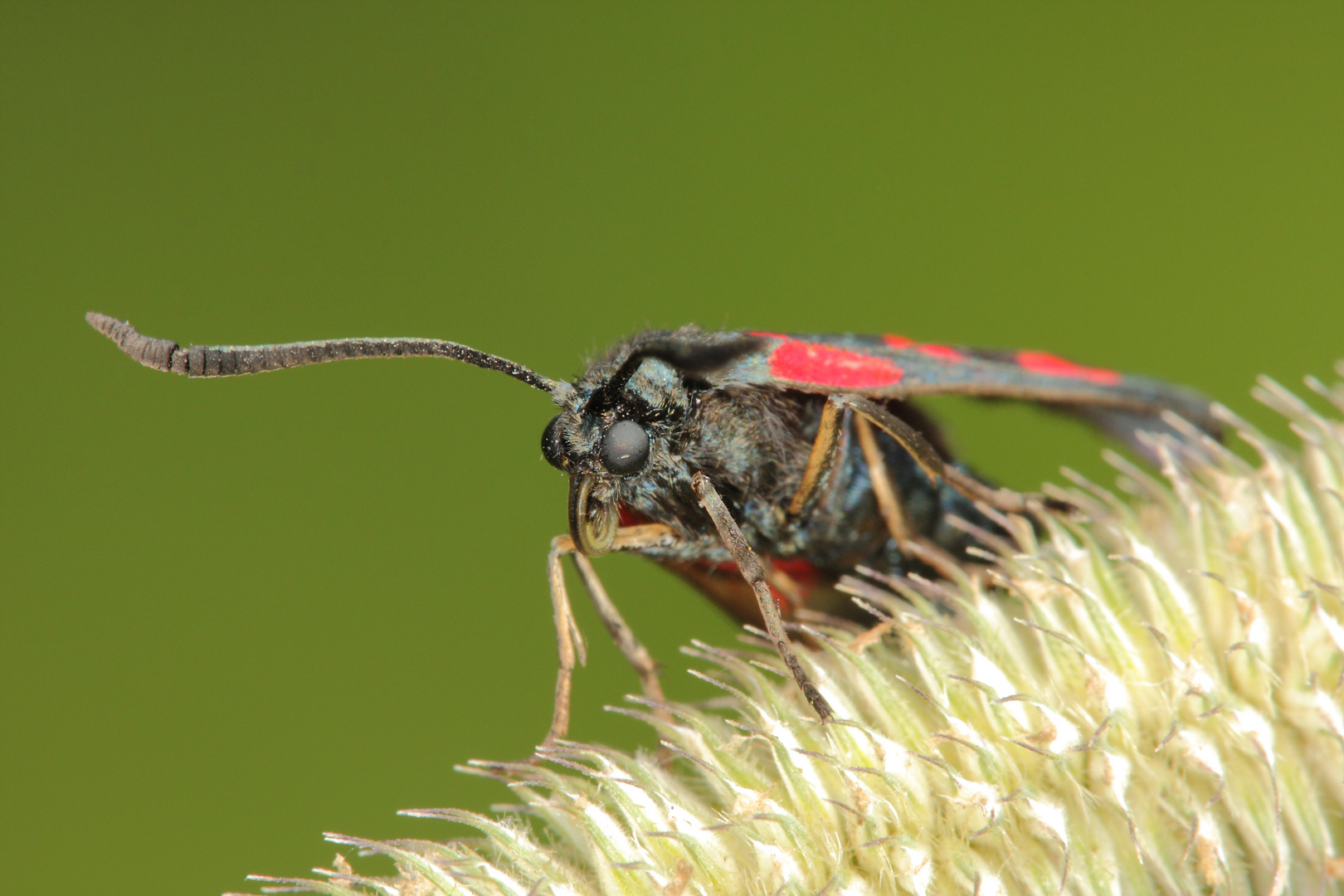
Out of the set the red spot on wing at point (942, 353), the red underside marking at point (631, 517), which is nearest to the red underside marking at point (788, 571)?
the red underside marking at point (631, 517)

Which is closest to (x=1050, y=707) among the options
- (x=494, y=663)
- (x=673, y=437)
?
(x=673, y=437)

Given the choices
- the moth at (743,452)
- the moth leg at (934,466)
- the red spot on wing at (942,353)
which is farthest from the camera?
the red spot on wing at (942,353)

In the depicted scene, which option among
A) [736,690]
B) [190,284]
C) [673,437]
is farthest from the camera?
[190,284]

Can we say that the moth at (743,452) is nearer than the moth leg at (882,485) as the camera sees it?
Yes

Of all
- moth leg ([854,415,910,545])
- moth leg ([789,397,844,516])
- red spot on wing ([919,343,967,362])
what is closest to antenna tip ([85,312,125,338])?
moth leg ([789,397,844,516])

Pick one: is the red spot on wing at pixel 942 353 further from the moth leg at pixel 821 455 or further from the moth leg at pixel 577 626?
the moth leg at pixel 577 626

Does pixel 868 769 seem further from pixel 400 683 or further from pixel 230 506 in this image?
pixel 230 506
